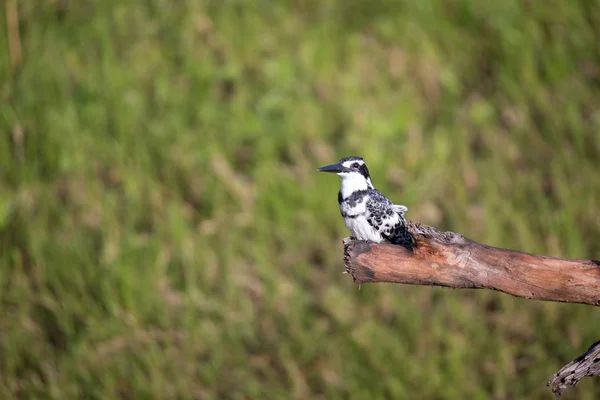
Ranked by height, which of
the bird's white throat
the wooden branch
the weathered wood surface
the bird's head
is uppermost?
the bird's head

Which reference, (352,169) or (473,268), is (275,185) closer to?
(352,169)

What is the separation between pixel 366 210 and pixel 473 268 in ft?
2.44

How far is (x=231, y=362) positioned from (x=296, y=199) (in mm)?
1369

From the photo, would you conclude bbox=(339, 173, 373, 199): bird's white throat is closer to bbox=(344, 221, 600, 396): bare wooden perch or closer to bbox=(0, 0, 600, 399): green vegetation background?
bbox=(344, 221, 600, 396): bare wooden perch

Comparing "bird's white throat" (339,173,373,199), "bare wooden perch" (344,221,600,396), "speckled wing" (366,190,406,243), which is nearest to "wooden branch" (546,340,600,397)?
"bare wooden perch" (344,221,600,396)

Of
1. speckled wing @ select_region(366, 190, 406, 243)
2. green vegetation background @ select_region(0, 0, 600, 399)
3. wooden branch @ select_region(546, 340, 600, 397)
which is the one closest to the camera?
wooden branch @ select_region(546, 340, 600, 397)

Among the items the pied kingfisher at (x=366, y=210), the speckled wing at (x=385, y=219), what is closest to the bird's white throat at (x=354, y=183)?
the pied kingfisher at (x=366, y=210)

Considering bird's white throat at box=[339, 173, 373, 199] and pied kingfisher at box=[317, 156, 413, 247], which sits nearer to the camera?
pied kingfisher at box=[317, 156, 413, 247]

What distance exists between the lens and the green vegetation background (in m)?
6.04

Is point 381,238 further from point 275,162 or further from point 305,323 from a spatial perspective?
point 275,162

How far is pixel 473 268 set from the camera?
2891 millimetres

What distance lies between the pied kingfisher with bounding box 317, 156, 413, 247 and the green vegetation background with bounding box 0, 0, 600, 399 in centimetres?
254

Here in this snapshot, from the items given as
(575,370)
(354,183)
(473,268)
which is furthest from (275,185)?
(575,370)

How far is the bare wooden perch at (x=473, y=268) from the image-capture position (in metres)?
2.88
